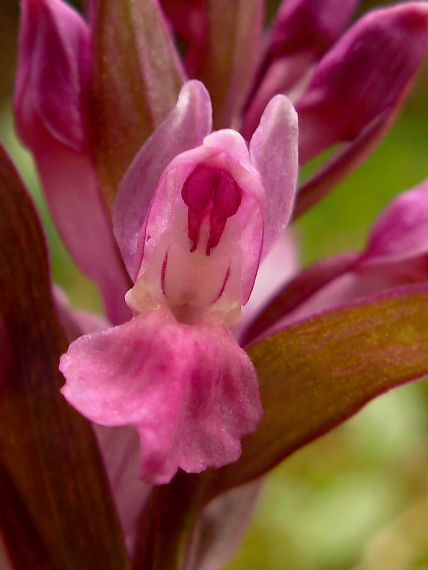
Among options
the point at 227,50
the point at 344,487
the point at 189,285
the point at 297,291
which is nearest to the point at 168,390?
the point at 189,285

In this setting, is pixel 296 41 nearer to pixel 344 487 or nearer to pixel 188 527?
pixel 188 527

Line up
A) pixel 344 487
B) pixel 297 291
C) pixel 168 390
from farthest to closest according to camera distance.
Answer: pixel 344 487, pixel 297 291, pixel 168 390

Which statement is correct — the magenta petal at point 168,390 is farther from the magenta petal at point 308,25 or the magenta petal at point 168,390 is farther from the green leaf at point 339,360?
the magenta petal at point 308,25

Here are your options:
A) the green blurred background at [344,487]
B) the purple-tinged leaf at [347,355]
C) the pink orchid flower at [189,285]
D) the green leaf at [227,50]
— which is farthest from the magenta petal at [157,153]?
the green blurred background at [344,487]

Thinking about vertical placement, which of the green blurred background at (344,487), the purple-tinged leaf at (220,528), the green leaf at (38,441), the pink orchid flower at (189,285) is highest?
the pink orchid flower at (189,285)

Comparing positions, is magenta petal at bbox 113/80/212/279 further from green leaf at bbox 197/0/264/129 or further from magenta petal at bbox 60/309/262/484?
green leaf at bbox 197/0/264/129

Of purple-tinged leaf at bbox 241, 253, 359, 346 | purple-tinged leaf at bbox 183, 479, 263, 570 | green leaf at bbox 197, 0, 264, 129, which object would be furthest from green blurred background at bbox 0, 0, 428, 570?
green leaf at bbox 197, 0, 264, 129

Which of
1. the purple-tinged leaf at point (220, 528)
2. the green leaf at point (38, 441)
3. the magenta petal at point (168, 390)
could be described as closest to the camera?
the magenta petal at point (168, 390)
